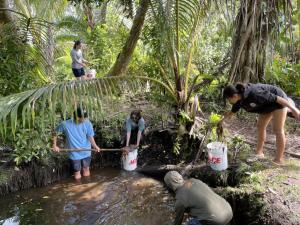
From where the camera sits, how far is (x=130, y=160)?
7098 mm

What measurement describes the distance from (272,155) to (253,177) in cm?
109

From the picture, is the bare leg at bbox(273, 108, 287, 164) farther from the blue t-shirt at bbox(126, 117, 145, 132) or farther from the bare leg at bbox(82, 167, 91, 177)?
the bare leg at bbox(82, 167, 91, 177)

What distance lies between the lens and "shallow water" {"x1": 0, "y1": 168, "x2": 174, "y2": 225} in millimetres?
5746

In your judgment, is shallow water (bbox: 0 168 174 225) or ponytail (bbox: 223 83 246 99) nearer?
ponytail (bbox: 223 83 246 99)

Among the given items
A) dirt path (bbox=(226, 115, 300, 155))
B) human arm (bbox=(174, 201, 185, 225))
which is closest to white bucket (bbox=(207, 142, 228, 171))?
dirt path (bbox=(226, 115, 300, 155))

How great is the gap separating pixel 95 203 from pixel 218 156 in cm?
213

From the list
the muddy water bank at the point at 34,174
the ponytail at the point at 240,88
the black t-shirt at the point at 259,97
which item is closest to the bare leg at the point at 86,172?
the muddy water bank at the point at 34,174

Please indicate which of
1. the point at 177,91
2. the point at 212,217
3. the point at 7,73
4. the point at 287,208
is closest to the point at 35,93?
the point at 7,73

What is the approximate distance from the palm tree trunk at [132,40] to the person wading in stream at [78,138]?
274cm

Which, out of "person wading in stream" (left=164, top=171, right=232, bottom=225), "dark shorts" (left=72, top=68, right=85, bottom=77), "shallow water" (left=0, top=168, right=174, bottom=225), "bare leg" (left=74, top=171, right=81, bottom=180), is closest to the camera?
"person wading in stream" (left=164, top=171, right=232, bottom=225)

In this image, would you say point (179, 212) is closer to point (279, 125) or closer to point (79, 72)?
point (279, 125)

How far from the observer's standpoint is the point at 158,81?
261 inches

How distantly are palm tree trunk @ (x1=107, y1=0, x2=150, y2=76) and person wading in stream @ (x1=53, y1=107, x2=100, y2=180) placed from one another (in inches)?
108

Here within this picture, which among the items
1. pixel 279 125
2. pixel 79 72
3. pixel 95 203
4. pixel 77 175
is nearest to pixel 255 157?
pixel 279 125
